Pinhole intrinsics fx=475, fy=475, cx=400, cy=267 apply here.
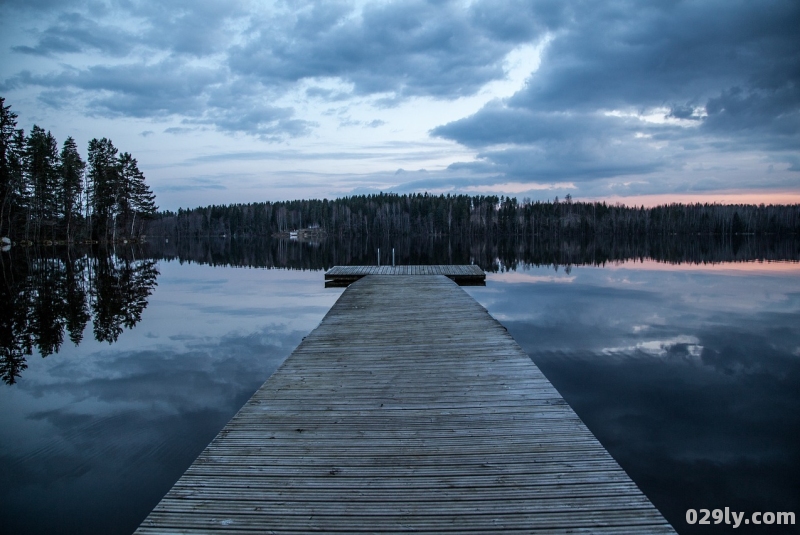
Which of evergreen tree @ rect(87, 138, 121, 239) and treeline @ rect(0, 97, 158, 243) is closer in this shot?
treeline @ rect(0, 97, 158, 243)

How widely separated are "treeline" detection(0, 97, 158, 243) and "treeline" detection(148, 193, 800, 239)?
2498 inches

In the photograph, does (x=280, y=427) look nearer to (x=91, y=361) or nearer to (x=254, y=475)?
(x=254, y=475)

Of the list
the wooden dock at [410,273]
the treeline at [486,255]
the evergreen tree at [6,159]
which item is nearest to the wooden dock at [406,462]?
the wooden dock at [410,273]

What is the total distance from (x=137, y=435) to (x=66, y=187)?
56151mm

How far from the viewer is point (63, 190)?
51062mm

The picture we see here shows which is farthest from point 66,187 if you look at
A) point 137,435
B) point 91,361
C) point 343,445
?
point 343,445

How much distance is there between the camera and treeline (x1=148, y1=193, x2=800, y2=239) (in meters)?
121

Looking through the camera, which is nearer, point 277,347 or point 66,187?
point 277,347

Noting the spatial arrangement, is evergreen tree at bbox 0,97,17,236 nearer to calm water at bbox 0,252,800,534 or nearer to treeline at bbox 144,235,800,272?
treeline at bbox 144,235,800,272

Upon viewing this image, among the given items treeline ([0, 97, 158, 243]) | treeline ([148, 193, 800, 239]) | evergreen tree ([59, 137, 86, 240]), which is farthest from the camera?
treeline ([148, 193, 800, 239])

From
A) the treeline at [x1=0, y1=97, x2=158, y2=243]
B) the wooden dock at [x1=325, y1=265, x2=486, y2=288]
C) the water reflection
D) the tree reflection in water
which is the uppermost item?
the treeline at [x1=0, y1=97, x2=158, y2=243]

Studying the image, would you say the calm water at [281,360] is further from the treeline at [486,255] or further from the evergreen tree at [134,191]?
the evergreen tree at [134,191]

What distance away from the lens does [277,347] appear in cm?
1074

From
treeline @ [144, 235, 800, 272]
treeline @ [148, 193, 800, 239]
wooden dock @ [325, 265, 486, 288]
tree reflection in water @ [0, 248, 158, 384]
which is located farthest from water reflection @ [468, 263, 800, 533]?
treeline @ [148, 193, 800, 239]
